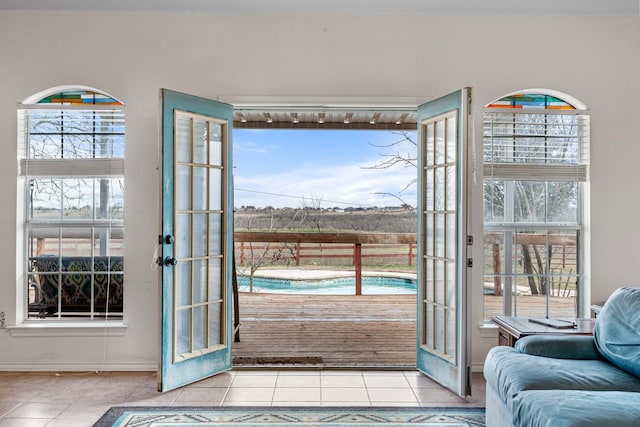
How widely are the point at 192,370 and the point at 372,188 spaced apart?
5.70 meters

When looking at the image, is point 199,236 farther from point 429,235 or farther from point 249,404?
point 429,235

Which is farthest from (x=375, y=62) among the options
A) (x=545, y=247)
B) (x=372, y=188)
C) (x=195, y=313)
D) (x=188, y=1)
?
(x=372, y=188)

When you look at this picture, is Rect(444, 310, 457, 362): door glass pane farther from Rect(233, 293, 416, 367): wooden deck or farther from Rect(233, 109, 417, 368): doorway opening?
Rect(233, 109, 417, 368): doorway opening

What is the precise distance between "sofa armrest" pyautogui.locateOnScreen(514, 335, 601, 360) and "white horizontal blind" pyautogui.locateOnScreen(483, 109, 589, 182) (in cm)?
160

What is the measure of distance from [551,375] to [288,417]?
1.54 meters

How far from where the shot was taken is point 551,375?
2191mm

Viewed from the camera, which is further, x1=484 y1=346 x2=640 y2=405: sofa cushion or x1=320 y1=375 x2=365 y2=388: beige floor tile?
x1=320 y1=375 x2=365 y2=388: beige floor tile

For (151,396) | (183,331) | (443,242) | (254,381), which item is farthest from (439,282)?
(151,396)

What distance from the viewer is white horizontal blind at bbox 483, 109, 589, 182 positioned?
384cm

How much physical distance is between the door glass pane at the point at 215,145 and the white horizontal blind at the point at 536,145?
2.18 m

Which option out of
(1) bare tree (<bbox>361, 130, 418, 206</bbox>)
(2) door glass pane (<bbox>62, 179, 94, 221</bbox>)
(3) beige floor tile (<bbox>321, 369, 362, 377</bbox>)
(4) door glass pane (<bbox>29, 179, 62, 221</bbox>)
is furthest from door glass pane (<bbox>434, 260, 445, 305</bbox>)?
(1) bare tree (<bbox>361, 130, 418, 206</bbox>)

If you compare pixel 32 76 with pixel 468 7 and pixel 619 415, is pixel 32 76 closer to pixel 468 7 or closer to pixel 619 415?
pixel 468 7

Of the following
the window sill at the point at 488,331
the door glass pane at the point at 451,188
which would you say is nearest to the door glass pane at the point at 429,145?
the door glass pane at the point at 451,188

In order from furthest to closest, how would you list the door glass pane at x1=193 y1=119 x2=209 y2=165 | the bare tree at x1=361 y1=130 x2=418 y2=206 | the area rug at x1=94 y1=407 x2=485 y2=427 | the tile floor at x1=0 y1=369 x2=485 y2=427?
the bare tree at x1=361 y1=130 x2=418 y2=206 < the door glass pane at x1=193 y1=119 x2=209 y2=165 < the tile floor at x1=0 y1=369 x2=485 y2=427 < the area rug at x1=94 y1=407 x2=485 y2=427
